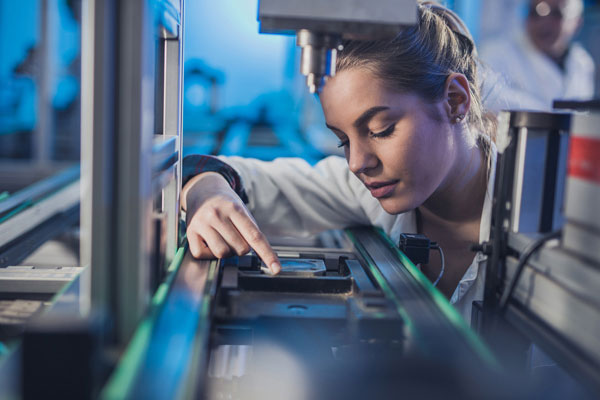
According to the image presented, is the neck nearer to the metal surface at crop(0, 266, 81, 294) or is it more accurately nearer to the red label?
the red label

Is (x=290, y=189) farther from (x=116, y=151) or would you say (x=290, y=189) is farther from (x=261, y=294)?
(x=116, y=151)

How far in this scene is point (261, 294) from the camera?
0.85 metres

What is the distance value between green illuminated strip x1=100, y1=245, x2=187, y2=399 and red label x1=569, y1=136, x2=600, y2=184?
0.51 metres

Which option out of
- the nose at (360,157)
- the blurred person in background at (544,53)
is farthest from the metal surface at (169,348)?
the blurred person in background at (544,53)

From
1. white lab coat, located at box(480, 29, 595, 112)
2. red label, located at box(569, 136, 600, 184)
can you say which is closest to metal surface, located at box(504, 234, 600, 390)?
red label, located at box(569, 136, 600, 184)

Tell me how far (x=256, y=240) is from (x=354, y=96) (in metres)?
0.39

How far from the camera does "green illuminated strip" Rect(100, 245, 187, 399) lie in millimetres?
465

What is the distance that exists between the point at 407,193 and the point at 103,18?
0.85 m

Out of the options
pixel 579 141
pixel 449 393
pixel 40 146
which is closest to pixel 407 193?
pixel 579 141

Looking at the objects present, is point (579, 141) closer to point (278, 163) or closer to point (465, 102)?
point (465, 102)

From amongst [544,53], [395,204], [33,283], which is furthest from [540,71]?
[33,283]

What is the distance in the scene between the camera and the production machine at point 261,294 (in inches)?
20.9

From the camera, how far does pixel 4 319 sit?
2.93ft

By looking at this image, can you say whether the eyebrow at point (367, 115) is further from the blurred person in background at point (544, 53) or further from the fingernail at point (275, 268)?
the blurred person in background at point (544, 53)
